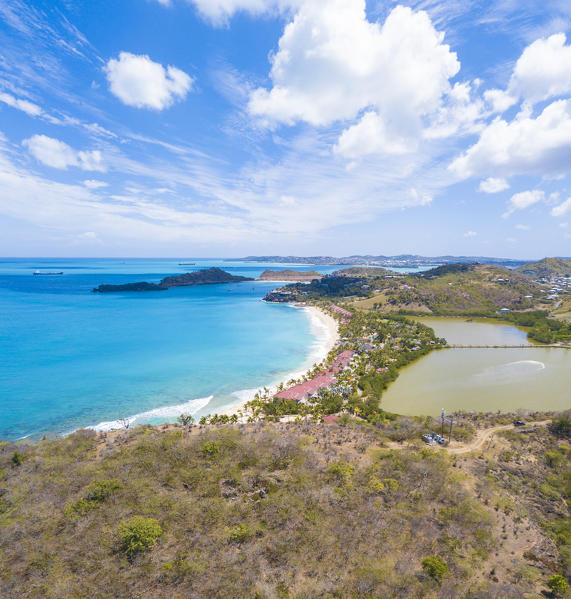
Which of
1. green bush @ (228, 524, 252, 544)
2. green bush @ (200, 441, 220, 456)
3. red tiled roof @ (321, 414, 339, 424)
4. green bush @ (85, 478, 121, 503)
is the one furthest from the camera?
red tiled roof @ (321, 414, 339, 424)

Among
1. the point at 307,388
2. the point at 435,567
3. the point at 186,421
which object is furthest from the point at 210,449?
the point at 307,388

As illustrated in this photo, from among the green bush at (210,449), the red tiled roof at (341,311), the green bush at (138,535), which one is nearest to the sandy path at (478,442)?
the green bush at (210,449)

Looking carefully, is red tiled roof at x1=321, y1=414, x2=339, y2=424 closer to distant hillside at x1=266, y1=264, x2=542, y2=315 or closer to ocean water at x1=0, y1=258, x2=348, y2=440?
ocean water at x1=0, y1=258, x2=348, y2=440

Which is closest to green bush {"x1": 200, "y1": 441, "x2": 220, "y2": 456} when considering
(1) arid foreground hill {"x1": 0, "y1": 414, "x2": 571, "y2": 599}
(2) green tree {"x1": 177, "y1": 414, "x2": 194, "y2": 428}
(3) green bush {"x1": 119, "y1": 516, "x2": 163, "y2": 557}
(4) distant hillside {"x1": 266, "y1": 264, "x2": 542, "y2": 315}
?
(1) arid foreground hill {"x1": 0, "y1": 414, "x2": 571, "y2": 599}

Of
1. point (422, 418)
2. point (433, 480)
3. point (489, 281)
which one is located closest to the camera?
point (433, 480)

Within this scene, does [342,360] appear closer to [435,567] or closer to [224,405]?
[224,405]

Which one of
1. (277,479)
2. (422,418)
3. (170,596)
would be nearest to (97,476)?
(170,596)

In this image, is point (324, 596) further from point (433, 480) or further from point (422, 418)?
point (422, 418)
